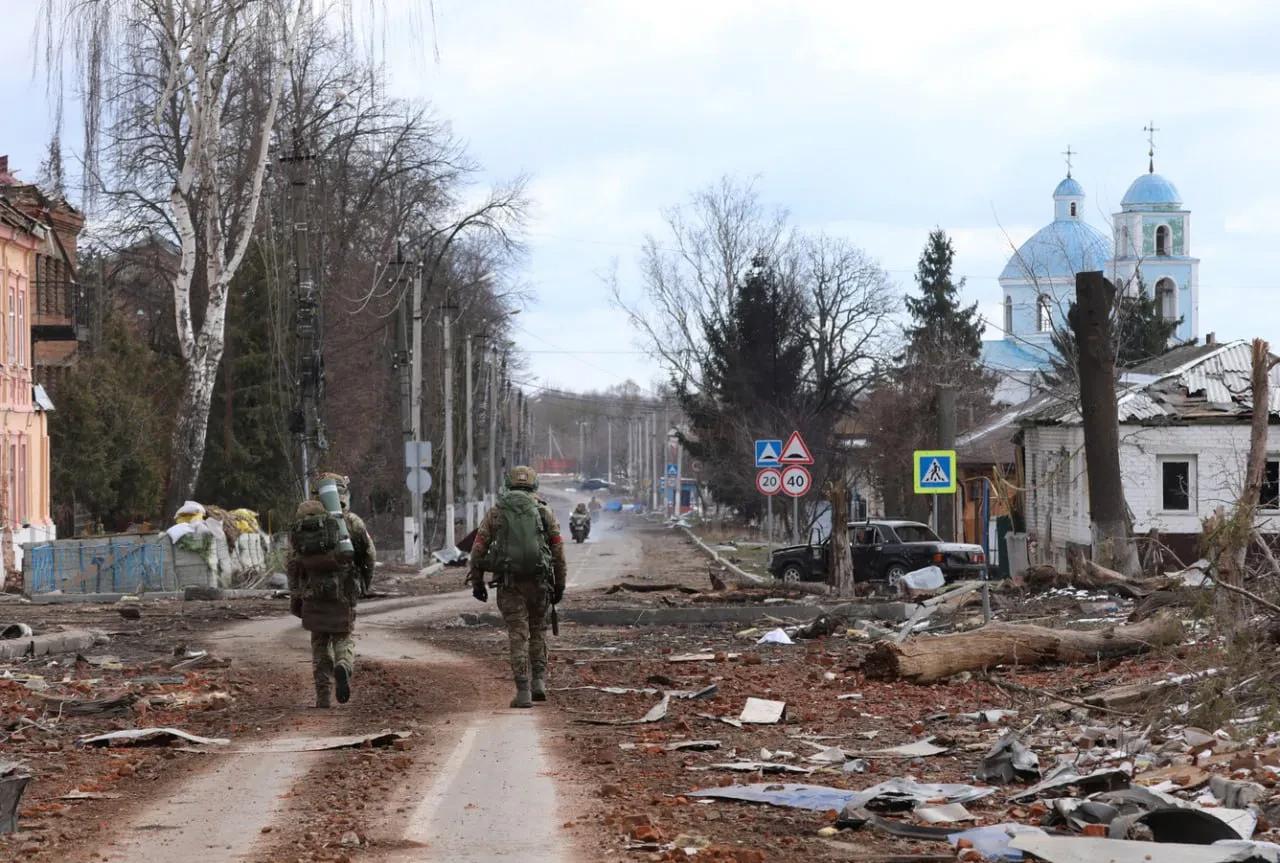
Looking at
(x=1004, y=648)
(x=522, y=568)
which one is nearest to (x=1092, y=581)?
(x=1004, y=648)

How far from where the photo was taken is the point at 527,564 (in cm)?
1357

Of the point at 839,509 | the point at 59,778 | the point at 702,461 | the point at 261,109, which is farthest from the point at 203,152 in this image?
the point at 702,461

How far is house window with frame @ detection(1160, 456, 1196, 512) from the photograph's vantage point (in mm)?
41125

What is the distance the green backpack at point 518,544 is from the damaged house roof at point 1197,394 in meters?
28.1

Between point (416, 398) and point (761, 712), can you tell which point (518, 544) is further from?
point (416, 398)

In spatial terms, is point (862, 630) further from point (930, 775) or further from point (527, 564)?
point (930, 775)

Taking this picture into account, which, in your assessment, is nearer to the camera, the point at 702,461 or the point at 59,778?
the point at 59,778

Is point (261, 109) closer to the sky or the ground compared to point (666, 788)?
closer to the sky

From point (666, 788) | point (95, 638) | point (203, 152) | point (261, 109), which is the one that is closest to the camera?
point (666, 788)

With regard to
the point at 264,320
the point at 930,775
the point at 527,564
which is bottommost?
the point at 930,775

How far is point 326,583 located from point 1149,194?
96.5 meters

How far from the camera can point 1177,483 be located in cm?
4159

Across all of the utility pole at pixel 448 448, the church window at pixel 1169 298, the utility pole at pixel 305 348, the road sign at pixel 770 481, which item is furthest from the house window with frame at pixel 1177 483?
the church window at pixel 1169 298

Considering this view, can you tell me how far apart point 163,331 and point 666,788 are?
5641 centimetres
